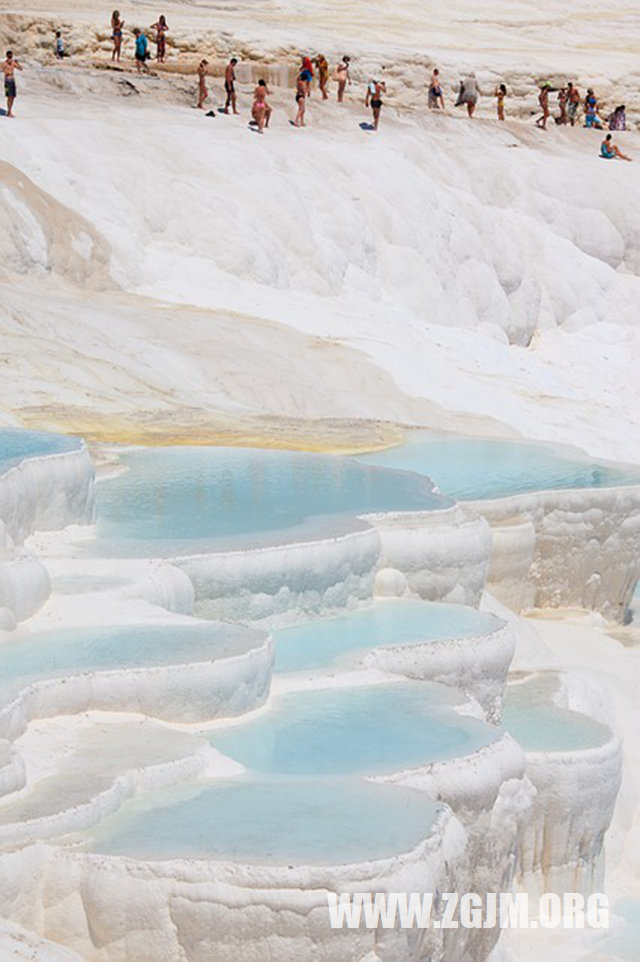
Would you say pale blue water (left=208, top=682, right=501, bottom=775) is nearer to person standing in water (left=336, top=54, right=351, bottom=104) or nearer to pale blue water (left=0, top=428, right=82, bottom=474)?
pale blue water (left=0, top=428, right=82, bottom=474)

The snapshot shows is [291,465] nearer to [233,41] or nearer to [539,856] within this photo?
[539,856]

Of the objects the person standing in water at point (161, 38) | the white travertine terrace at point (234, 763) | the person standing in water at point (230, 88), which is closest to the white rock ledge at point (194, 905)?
the white travertine terrace at point (234, 763)

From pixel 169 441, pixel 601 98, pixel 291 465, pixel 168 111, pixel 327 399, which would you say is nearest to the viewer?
pixel 291 465

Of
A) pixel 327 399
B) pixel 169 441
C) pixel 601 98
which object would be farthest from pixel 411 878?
pixel 601 98

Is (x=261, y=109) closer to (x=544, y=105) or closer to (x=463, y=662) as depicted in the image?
(x=544, y=105)

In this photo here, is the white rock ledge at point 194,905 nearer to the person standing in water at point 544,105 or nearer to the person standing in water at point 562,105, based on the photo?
the person standing in water at point 544,105

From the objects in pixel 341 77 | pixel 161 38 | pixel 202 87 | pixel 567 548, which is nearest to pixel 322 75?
pixel 341 77
